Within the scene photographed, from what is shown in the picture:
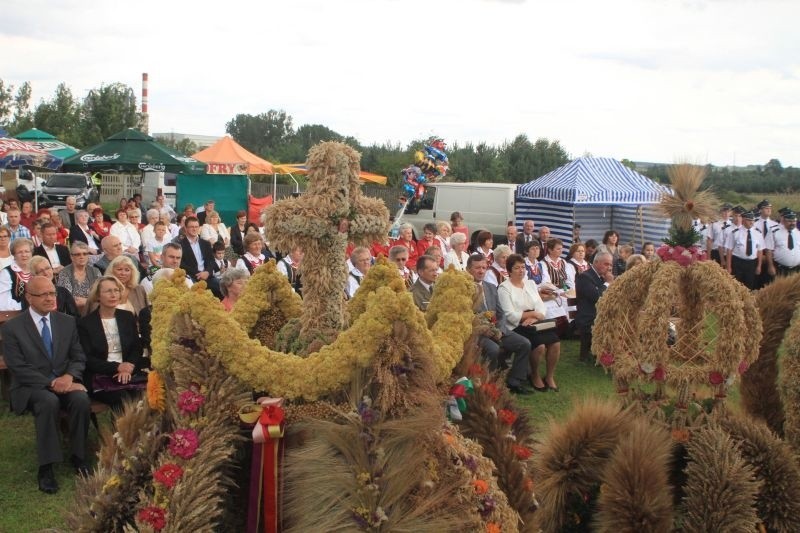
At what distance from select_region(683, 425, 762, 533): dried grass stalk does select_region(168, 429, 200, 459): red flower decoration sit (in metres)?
2.47

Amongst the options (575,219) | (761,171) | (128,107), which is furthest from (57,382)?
(761,171)

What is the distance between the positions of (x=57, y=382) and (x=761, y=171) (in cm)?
4319

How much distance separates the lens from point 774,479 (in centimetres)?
426

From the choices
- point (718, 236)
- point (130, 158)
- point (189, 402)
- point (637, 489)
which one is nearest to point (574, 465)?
point (637, 489)

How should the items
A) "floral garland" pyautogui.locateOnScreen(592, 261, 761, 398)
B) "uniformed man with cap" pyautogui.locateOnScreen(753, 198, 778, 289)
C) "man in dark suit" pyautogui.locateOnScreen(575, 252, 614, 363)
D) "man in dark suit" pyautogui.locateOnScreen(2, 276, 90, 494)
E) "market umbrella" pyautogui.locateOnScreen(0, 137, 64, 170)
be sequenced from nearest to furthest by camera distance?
"floral garland" pyautogui.locateOnScreen(592, 261, 761, 398) < "man in dark suit" pyautogui.locateOnScreen(2, 276, 90, 494) < "man in dark suit" pyautogui.locateOnScreen(575, 252, 614, 363) < "uniformed man with cap" pyautogui.locateOnScreen(753, 198, 778, 289) < "market umbrella" pyautogui.locateOnScreen(0, 137, 64, 170)

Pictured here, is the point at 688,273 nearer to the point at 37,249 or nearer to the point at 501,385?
the point at 501,385

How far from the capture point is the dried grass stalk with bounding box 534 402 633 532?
4309 mm

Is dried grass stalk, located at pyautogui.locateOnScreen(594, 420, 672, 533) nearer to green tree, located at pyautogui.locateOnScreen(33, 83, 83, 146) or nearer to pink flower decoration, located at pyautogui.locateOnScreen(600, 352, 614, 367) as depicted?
pink flower decoration, located at pyautogui.locateOnScreen(600, 352, 614, 367)

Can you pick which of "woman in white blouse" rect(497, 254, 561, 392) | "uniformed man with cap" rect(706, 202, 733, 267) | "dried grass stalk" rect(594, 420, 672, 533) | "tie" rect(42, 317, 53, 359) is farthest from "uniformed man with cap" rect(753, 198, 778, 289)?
"tie" rect(42, 317, 53, 359)

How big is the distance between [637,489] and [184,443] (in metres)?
2.14

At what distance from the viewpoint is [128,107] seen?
39062 mm

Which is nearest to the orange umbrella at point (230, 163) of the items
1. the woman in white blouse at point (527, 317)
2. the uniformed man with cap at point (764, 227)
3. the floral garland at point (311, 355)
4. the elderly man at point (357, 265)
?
the uniformed man with cap at point (764, 227)

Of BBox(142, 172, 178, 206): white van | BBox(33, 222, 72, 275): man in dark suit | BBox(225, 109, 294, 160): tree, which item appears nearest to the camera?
BBox(33, 222, 72, 275): man in dark suit

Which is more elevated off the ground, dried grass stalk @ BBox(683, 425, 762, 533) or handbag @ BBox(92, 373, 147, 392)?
dried grass stalk @ BBox(683, 425, 762, 533)
